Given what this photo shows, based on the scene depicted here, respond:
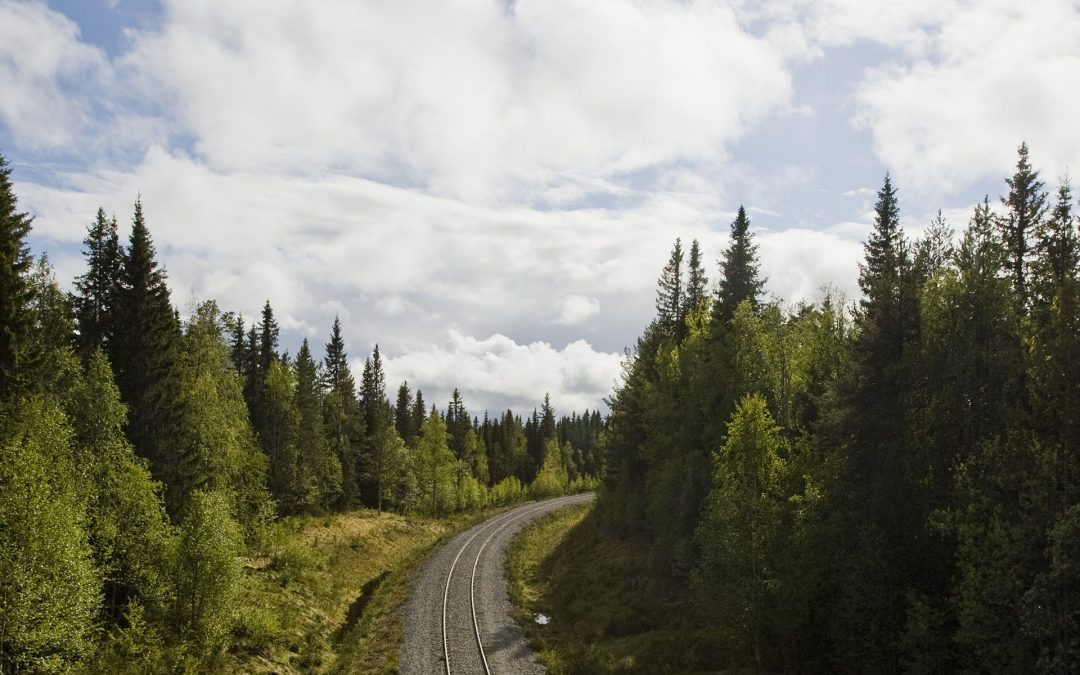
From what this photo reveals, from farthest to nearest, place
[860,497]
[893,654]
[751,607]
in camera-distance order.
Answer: [751,607] < [860,497] < [893,654]

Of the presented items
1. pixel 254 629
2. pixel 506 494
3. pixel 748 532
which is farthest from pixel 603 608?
pixel 506 494

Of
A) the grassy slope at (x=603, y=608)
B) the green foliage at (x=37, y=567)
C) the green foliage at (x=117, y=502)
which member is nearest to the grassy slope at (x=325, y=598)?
the green foliage at (x=117, y=502)

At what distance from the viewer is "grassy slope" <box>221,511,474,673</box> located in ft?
83.9

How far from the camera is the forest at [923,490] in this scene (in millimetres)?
14773

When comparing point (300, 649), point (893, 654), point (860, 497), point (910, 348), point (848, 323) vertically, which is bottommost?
point (300, 649)

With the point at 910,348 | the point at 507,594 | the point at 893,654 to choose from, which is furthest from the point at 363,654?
the point at 910,348

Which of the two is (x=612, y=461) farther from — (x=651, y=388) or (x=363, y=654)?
(x=363, y=654)

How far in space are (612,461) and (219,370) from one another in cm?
2805

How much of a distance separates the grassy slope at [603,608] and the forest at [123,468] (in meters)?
13.7

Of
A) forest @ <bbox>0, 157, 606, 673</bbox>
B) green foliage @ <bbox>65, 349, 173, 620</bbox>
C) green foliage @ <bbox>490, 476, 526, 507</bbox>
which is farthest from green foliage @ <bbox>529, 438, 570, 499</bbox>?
green foliage @ <bbox>65, 349, 173, 620</bbox>

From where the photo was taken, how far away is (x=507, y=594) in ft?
115

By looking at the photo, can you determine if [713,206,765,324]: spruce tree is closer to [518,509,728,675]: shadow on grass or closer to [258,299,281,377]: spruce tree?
[518,509,728,675]: shadow on grass

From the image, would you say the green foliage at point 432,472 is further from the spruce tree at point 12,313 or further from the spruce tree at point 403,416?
the spruce tree at point 12,313

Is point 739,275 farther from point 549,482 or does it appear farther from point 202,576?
point 549,482
